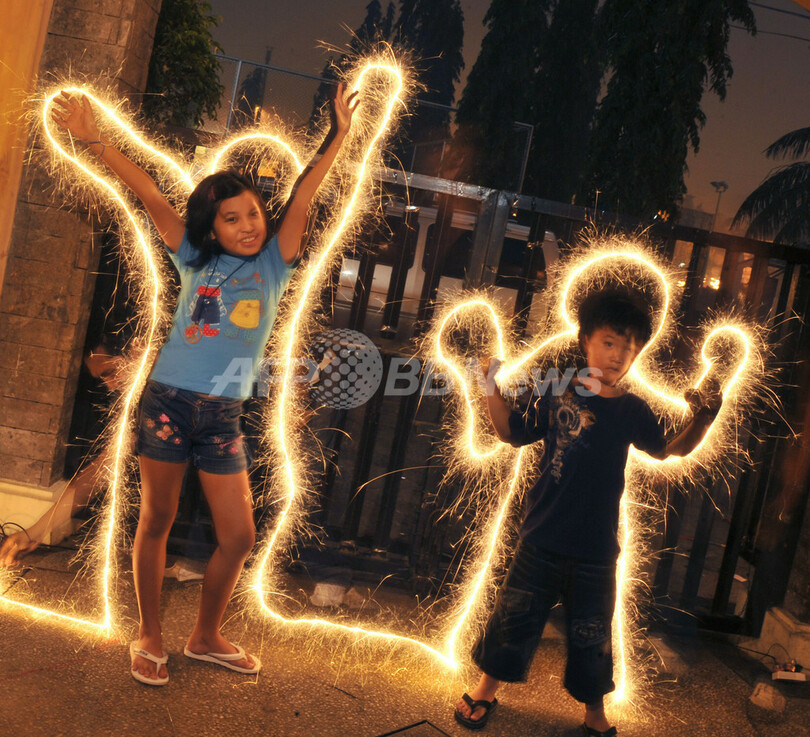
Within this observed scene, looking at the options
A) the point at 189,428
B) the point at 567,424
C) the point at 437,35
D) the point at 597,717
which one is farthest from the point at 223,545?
the point at 437,35

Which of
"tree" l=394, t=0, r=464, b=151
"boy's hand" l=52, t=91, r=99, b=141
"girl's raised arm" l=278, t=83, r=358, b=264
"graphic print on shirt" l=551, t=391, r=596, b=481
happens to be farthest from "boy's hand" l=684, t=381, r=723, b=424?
"tree" l=394, t=0, r=464, b=151

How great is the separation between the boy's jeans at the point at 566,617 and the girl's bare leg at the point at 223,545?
0.96 meters

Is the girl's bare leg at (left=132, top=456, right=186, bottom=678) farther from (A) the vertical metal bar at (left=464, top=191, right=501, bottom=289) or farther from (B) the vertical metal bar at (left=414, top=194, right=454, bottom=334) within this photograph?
(A) the vertical metal bar at (left=464, top=191, right=501, bottom=289)

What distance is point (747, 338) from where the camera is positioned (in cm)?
286

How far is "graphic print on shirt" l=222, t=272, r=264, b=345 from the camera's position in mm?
2484

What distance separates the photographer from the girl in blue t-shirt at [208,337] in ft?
8.06

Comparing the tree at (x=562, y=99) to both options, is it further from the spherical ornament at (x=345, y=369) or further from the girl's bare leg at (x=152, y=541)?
the girl's bare leg at (x=152, y=541)

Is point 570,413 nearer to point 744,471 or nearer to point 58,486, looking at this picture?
point 744,471

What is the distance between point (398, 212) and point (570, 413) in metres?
1.61

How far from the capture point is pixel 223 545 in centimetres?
258

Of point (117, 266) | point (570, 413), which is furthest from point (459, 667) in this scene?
point (117, 266)

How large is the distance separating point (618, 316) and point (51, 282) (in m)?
2.65

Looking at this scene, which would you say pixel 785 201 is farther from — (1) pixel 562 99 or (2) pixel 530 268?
(2) pixel 530 268

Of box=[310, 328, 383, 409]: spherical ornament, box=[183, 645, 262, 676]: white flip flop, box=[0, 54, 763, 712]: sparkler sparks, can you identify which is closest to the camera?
box=[183, 645, 262, 676]: white flip flop
